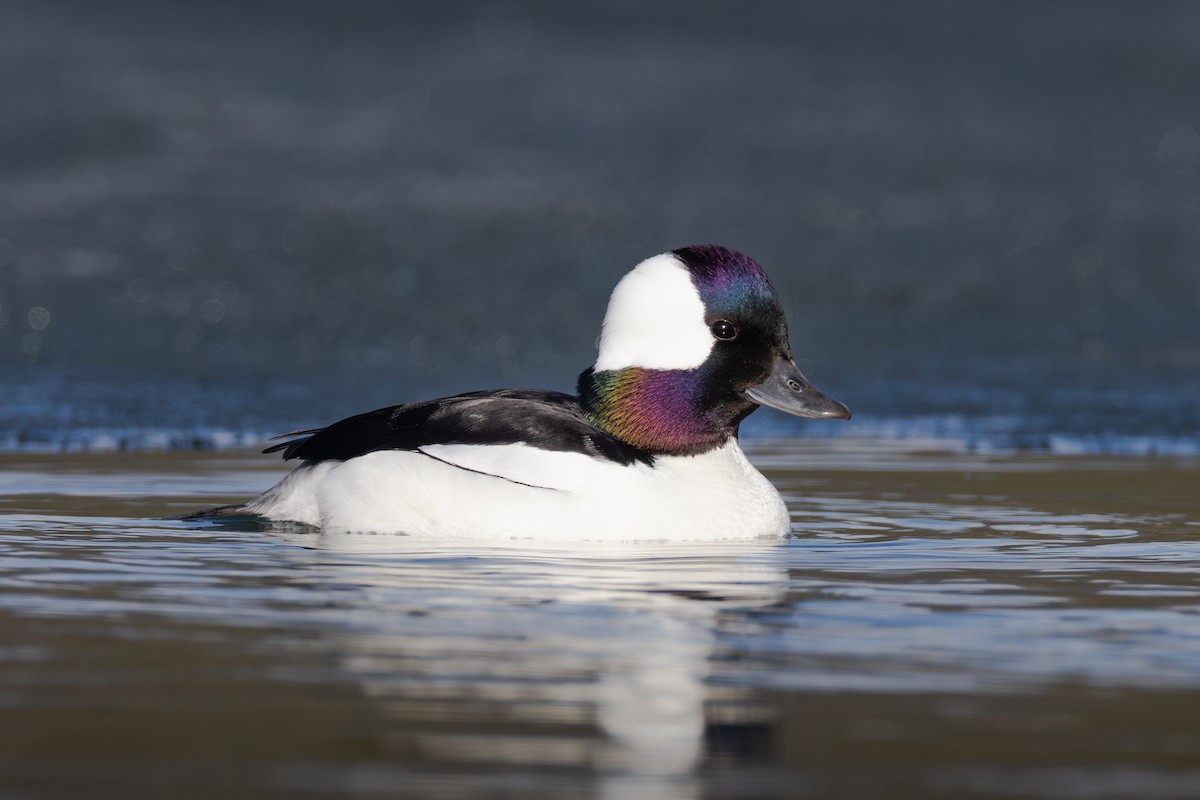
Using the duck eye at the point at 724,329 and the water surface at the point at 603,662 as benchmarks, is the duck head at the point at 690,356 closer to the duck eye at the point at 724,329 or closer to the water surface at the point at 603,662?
the duck eye at the point at 724,329

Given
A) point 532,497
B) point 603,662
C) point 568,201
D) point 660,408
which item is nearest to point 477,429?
point 532,497

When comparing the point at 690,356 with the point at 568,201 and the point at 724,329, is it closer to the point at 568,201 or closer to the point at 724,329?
the point at 724,329

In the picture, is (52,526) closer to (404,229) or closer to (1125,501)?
(1125,501)

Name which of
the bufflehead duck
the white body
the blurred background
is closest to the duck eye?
the bufflehead duck

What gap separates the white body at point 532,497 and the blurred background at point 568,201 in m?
3.54

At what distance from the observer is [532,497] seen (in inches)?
248

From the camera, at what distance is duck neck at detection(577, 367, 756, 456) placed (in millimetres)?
6730

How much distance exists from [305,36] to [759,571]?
10664 millimetres

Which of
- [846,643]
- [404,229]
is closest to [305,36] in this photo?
[404,229]

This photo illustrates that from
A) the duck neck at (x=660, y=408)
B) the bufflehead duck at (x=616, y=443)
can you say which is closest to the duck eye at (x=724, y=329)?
the bufflehead duck at (x=616, y=443)

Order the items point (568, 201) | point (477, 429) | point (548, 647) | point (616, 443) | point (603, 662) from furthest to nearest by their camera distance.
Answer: point (568, 201)
point (616, 443)
point (477, 429)
point (548, 647)
point (603, 662)

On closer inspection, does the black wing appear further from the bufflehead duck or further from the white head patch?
the white head patch

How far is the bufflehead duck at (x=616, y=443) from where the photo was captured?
6328 mm

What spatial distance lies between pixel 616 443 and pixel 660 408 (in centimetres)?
26
